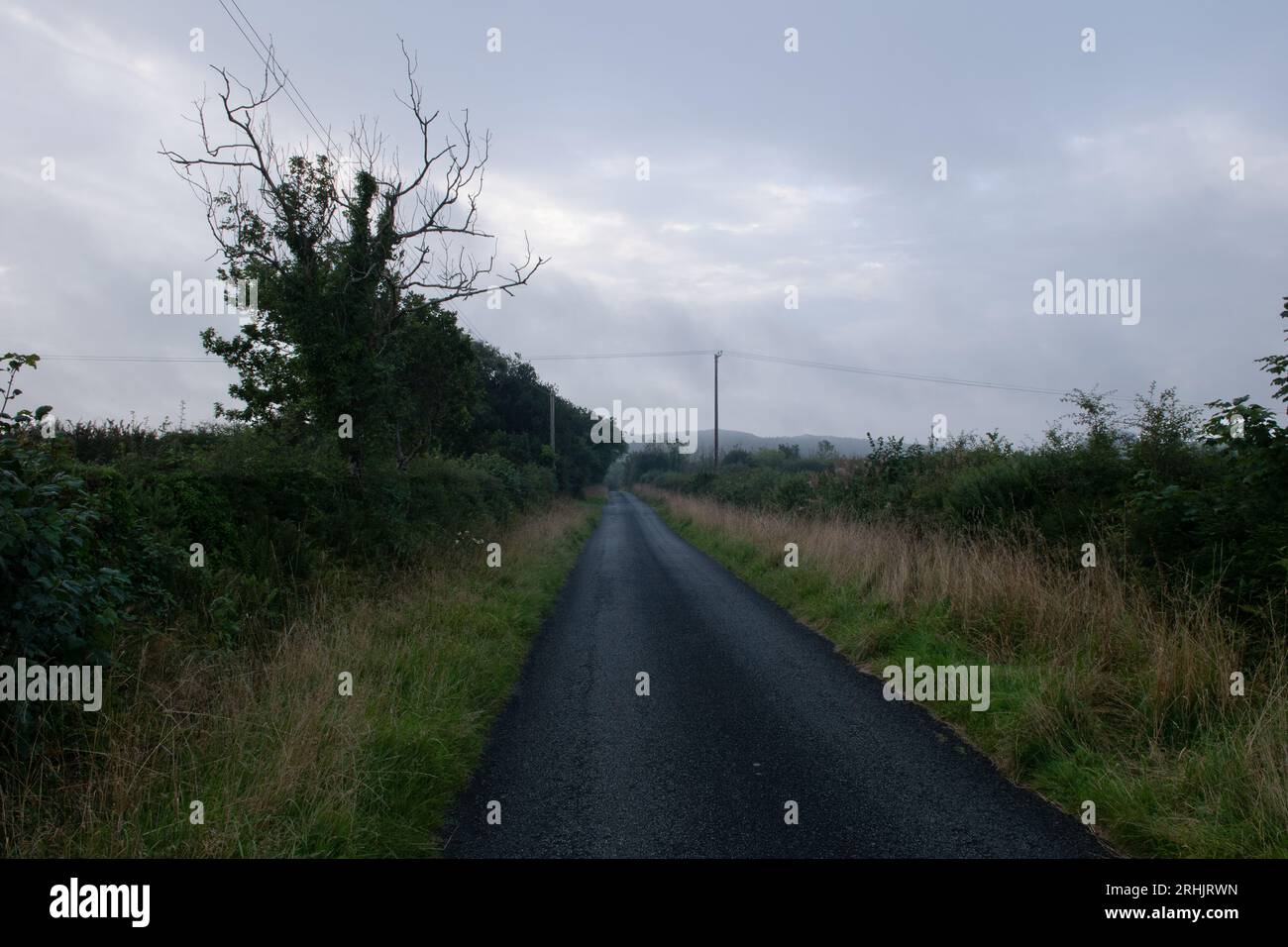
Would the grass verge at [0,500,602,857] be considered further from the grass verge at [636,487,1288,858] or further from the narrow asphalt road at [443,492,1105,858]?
the grass verge at [636,487,1288,858]

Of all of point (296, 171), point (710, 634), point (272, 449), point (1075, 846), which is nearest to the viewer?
point (1075, 846)

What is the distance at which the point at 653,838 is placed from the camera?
12.6 ft

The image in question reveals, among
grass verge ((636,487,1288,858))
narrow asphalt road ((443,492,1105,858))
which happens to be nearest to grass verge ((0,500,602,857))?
narrow asphalt road ((443,492,1105,858))

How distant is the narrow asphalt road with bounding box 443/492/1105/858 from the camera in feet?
12.5

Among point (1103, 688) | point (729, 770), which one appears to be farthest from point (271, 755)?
point (1103, 688)

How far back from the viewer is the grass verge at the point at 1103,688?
3.72m

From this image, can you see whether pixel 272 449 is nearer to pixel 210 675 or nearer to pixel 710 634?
pixel 210 675

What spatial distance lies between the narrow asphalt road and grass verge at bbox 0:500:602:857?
0.38 m

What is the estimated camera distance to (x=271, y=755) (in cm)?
412

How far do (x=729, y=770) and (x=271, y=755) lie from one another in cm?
284

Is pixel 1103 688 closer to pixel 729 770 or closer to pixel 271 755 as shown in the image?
pixel 729 770

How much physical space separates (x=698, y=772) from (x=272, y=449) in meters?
7.99
